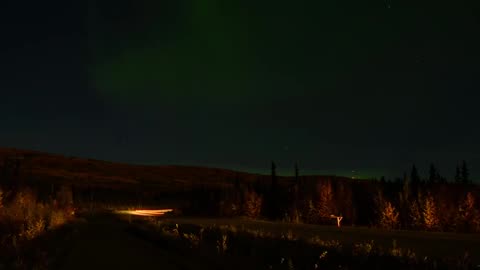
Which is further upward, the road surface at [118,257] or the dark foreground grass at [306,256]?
the dark foreground grass at [306,256]

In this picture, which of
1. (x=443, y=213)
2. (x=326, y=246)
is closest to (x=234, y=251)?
(x=326, y=246)

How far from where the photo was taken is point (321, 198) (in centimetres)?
4731

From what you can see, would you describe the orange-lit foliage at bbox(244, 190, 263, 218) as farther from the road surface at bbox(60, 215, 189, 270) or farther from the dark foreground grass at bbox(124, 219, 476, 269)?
the dark foreground grass at bbox(124, 219, 476, 269)

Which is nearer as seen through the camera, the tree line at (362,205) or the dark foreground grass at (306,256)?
the dark foreground grass at (306,256)

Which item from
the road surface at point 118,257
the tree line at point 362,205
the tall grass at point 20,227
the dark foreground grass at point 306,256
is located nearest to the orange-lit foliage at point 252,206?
the tree line at point 362,205

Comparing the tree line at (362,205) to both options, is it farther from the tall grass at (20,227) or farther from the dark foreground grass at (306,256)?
the dark foreground grass at (306,256)

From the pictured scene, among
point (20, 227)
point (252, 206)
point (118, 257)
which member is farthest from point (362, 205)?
point (118, 257)

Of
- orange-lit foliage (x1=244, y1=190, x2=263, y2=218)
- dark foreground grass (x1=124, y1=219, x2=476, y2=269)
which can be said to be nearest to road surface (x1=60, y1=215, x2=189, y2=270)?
dark foreground grass (x1=124, y1=219, x2=476, y2=269)

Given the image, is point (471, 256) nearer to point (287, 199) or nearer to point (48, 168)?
point (287, 199)

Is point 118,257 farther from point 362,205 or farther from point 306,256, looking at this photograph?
point 362,205

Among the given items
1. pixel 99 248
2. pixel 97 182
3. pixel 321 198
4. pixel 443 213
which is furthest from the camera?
pixel 97 182

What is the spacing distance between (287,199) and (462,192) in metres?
20.5

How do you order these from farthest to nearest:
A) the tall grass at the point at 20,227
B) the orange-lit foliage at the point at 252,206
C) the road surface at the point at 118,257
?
the orange-lit foliage at the point at 252,206 → the tall grass at the point at 20,227 → the road surface at the point at 118,257

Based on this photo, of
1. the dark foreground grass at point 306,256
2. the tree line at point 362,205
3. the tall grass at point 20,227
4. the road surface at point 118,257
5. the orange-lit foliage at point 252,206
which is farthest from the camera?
the orange-lit foliage at point 252,206
